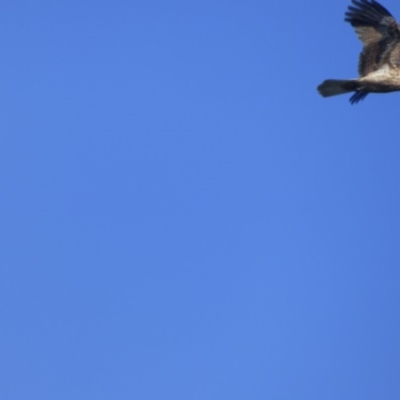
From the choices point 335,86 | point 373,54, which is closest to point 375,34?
point 373,54

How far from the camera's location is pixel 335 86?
13781 mm

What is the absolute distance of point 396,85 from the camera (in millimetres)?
14086

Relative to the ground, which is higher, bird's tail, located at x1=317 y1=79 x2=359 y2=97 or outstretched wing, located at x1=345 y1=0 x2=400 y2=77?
outstretched wing, located at x1=345 y1=0 x2=400 y2=77

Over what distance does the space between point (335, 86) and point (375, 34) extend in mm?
1266

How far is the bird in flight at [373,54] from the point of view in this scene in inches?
545

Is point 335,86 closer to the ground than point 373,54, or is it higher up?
closer to the ground

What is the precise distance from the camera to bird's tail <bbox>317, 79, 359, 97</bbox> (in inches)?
540

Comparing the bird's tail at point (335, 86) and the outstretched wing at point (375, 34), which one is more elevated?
the outstretched wing at point (375, 34)

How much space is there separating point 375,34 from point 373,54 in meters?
0.36

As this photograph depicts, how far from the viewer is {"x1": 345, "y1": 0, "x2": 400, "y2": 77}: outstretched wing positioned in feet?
45.6

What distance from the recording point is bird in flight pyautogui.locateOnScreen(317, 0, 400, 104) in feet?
45.4

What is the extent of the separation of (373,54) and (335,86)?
3.43 ft

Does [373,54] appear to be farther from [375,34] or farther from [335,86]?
[335,86]

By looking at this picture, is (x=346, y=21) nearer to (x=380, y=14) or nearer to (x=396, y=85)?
(x=380, y=14)
